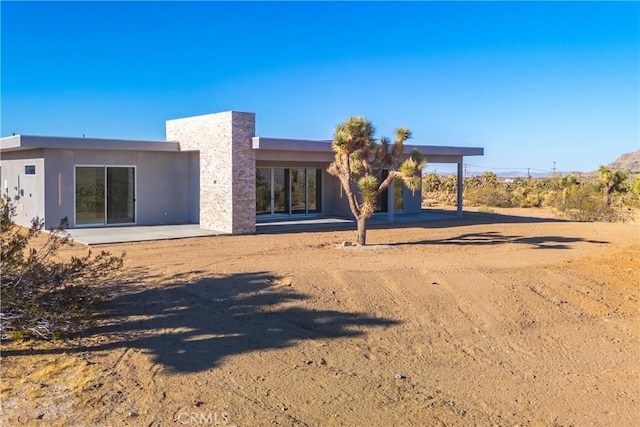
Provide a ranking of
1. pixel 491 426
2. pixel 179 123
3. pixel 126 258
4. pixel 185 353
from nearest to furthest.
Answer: pixel 491 426 → pixel 185 353 → pixel 126 258 → pixel 179 123

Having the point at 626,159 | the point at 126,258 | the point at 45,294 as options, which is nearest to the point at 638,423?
the point at 45,294

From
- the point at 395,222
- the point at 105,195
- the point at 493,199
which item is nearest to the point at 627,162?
the point at 493,199

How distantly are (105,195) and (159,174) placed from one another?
6.88 feet

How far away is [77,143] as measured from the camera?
19.5m

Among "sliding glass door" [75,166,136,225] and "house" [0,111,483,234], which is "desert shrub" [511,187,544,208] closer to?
"house" [0,111,483,234]

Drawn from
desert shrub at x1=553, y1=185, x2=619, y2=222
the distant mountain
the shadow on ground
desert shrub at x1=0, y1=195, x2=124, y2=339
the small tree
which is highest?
the distant mountain

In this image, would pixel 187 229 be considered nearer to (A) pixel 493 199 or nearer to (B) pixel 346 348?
(B) pixel 346 348

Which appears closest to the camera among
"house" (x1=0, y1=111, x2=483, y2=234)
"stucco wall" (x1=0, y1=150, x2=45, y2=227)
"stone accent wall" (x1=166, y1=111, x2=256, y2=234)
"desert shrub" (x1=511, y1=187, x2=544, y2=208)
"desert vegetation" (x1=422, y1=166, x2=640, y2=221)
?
"stone accent wall" (x1=166, y1=111, x2=256, y2=234)

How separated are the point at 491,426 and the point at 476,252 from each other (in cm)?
964

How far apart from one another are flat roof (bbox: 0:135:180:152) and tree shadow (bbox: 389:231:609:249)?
9.63m

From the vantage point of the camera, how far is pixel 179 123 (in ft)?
73.7

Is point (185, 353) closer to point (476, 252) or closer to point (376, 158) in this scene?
point (476, 252)

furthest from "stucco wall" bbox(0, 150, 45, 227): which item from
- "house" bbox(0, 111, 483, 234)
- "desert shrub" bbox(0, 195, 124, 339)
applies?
"desert shrub" bbox(0, 195, 124, 339)

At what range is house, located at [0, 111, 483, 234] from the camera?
19219 mm
